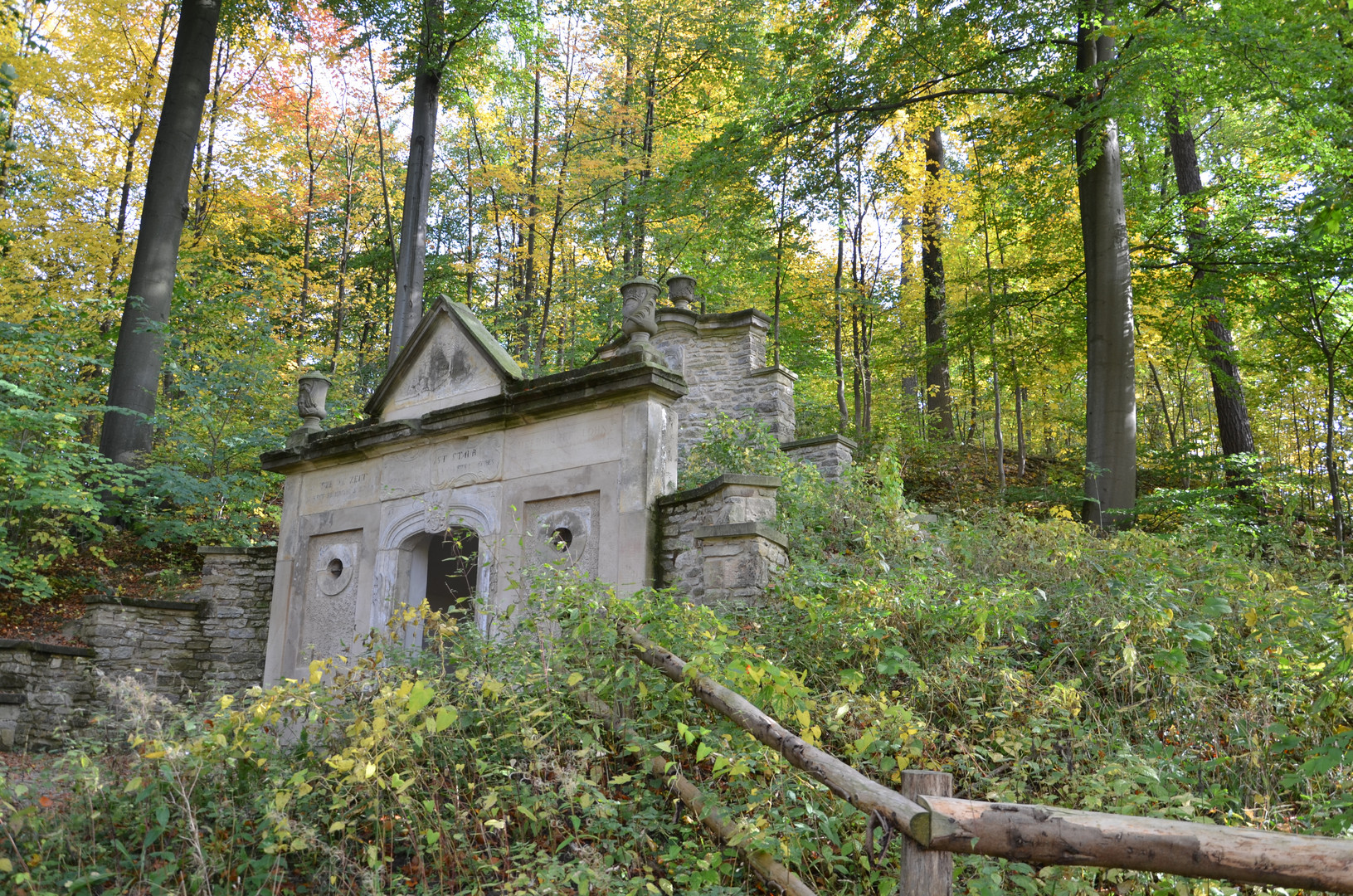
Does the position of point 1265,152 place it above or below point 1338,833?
above

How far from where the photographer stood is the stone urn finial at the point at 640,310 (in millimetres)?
8070

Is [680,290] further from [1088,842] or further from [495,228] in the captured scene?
[1088,842]

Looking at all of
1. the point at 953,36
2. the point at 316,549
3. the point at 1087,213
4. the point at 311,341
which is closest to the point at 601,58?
the point at 311,341

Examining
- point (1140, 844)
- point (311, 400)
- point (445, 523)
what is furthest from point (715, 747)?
point (311, 400)

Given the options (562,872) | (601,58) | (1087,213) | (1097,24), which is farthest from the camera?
(601,58)

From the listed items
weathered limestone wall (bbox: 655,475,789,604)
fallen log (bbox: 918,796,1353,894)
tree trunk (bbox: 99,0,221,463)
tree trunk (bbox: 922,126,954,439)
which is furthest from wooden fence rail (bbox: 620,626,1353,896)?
tree trunk (bbox: 922,126,954,439)

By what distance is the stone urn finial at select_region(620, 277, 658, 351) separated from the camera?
8070 millimetres

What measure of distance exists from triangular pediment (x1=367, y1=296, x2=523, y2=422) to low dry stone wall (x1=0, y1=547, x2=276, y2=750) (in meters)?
2.82

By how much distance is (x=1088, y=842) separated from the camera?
2.88 m

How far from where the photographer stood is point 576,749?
4.59 meters

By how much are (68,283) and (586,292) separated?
8.99 meters

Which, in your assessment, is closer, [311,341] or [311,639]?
[311,639]

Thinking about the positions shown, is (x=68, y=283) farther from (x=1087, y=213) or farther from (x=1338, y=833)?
(x=1338, y=833)

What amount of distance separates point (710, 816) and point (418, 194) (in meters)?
13.1
